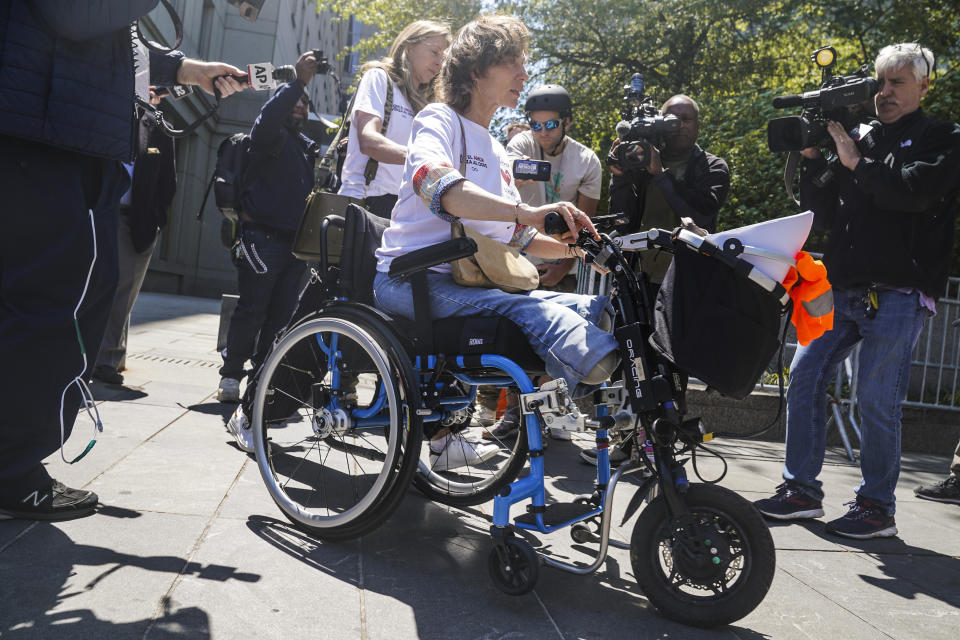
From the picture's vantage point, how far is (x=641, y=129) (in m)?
3.80

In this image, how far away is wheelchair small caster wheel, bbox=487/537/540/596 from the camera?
209cm

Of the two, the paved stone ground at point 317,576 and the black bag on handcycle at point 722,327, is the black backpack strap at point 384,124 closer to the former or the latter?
the paved stone ground at point 317,576

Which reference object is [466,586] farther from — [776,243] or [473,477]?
[776,243]

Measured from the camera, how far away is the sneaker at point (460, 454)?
314 centimetres

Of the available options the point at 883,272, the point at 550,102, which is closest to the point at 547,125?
the point at 550,102

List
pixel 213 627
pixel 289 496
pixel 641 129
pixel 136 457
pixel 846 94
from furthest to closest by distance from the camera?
pixel 641 129 < pixel 846 94 < pixel 136 457 < pixel 289 496 < pixel 213 627

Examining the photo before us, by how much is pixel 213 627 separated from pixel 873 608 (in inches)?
82.6

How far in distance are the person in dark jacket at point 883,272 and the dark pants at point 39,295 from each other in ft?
9.75

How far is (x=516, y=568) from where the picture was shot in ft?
7.03

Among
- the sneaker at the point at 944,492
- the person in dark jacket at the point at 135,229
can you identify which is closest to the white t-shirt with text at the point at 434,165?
the person in dark jacket at the point at 135,229

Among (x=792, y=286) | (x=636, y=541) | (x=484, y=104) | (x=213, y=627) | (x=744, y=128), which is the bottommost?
(x=213, y=627)

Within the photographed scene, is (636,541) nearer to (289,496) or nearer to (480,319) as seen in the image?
(480,319)

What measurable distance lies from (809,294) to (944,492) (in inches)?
123

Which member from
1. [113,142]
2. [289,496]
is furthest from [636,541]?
[113,142]
